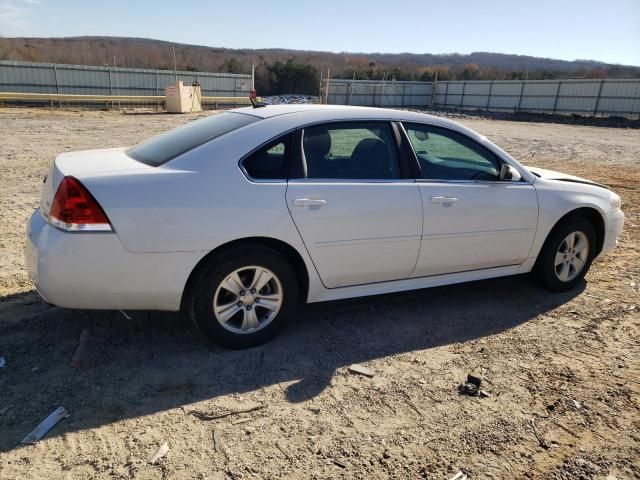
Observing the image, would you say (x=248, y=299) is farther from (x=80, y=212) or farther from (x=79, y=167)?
(x=79, y=167)

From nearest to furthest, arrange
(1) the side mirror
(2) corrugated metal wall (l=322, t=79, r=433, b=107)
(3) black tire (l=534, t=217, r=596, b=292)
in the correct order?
(1) the side mirror
(3) black tire (l=534, t=217, r=596, b=292)
(2) corrugated metal wall (l=322, t=79, r=433, b=107)

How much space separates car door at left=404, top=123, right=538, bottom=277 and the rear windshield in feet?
4.52

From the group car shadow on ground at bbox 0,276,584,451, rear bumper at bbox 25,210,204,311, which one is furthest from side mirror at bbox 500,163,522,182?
rear bumper at bbox 25,210,204,311

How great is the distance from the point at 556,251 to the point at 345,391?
2.69 metres

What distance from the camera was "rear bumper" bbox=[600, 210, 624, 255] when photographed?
16.0ft

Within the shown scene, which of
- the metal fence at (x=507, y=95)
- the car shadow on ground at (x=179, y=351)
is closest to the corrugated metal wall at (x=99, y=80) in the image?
the metal fence at (x=507, y=95)

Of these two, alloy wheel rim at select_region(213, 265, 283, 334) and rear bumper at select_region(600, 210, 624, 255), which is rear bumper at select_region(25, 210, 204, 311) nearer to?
alloy wheel rim at select_region(213, 265, 283, 334)

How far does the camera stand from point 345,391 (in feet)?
10.3

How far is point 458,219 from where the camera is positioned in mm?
3988

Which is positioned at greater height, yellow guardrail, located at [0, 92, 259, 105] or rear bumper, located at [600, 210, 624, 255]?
rear bumper, located at [600, 210, 624, 255]

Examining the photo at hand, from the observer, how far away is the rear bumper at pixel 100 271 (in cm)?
293

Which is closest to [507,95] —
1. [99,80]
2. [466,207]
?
[99,80]

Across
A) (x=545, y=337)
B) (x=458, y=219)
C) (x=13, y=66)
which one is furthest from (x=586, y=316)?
(x=13, y=66)

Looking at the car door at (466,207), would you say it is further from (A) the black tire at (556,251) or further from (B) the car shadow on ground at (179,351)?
(B) the car shadow on ground at (179,351)
